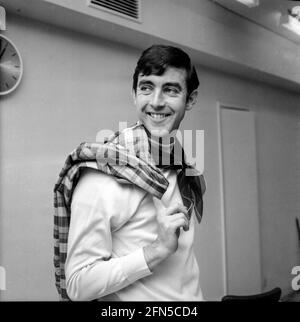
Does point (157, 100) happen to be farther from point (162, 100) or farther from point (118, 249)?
point (118, 249)

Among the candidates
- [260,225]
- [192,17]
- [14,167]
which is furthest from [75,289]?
[192,17]

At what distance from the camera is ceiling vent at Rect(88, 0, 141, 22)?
91cm

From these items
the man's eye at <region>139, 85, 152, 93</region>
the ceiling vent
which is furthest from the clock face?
the man's eye at <region>139, 85, 152, 93</region>

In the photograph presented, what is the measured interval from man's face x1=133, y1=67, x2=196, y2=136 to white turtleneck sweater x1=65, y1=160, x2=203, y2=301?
0.16 meters

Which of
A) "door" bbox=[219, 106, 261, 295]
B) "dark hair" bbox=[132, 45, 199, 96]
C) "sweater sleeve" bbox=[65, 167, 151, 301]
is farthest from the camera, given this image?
"door" bbox=[219, 106, 261, 295]

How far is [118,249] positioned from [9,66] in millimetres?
543

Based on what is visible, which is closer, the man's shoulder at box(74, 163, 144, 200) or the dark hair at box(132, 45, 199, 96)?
the man's shoulder at box(74, 163, 144, 200)

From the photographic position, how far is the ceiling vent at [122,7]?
0.91m

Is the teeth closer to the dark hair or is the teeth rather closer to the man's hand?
the dark hair

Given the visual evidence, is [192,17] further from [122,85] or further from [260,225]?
[260,225]

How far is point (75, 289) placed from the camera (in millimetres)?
676

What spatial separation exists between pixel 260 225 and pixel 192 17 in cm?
65

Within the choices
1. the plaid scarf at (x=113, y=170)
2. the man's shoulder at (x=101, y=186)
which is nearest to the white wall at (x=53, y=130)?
the plaid scarf at (x=113, y=170)
